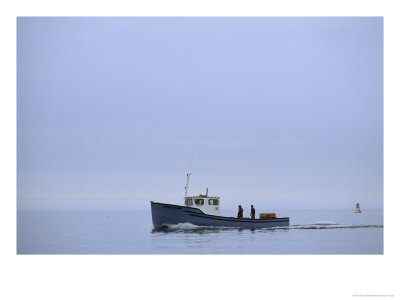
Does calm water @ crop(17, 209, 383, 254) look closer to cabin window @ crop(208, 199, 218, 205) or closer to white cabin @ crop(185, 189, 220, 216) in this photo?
white cabin @ crop(185, 189, 220, 216)

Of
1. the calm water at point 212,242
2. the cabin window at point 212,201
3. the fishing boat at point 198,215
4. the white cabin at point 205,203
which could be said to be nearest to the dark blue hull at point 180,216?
the fishing boat at point 198,215

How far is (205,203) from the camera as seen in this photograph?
98.6 ft

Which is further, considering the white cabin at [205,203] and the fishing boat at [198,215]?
the white cabin at [205,203]

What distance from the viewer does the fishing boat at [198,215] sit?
93.7 ft

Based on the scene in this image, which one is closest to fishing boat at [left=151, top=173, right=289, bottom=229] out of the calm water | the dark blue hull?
the dark blue hull

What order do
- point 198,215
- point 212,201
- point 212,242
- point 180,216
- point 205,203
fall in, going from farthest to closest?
point 212,201
point 205,203
point 198,215
point 180,216
point 212,242

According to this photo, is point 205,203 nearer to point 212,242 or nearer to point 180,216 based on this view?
point 180,216

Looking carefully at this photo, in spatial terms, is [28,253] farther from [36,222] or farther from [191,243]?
[36,222]

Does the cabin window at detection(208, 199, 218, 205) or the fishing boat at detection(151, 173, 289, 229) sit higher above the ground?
the cabin window at detection(208, 199, 218, 205)

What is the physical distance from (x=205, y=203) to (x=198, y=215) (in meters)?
1.16

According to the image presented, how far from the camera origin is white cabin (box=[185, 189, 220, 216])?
97.7ft

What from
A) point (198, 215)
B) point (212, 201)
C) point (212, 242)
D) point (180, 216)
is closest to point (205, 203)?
point (212, 201)

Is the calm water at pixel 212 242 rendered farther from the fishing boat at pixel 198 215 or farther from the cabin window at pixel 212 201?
the cabin window at pixel 212 201

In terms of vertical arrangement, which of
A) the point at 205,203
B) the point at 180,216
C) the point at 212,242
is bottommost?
the point at 212,242
